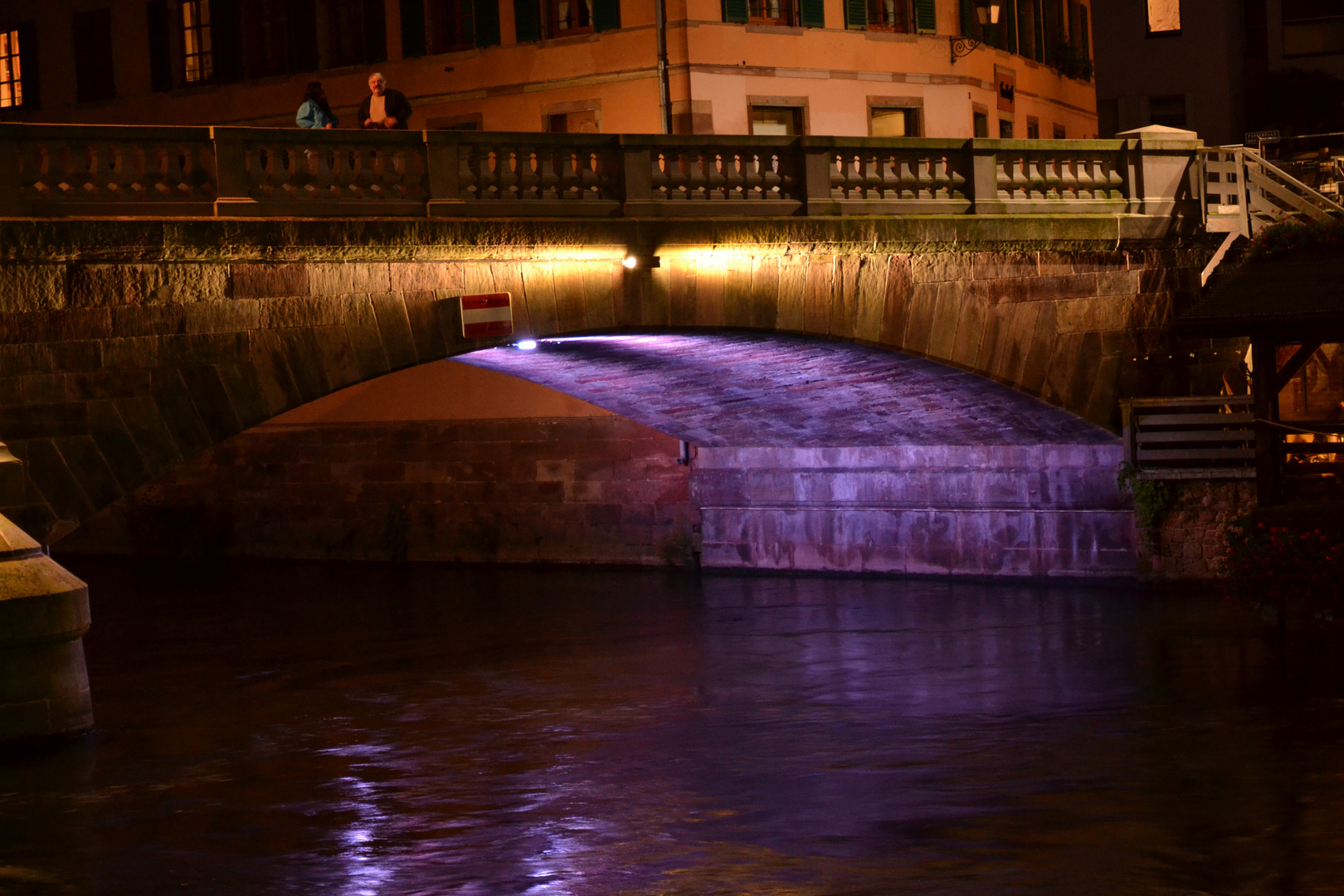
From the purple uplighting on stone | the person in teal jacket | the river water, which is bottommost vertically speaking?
the river water

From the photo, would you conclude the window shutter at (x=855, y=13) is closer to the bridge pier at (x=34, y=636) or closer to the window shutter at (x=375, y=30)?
the window shutter at (x=375, y=30)

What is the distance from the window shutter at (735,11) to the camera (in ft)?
84.2

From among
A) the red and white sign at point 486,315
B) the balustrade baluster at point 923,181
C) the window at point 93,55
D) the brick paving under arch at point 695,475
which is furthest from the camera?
the window at point 93,55

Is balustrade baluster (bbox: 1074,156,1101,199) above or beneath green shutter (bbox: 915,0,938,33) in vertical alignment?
beneath

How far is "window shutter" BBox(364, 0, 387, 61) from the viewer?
2781 centimetres

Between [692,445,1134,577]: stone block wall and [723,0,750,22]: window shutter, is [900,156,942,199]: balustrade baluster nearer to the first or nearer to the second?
[692,445,1134,577]: stone block wall

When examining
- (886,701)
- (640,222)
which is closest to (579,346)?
(640,222)

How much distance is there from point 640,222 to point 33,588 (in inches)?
265

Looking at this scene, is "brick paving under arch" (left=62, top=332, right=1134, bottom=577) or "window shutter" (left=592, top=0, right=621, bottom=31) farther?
"window shutter" (left=592, top=0, right=621, bottom=31)

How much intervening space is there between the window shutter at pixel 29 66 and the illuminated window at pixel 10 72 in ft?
0.24

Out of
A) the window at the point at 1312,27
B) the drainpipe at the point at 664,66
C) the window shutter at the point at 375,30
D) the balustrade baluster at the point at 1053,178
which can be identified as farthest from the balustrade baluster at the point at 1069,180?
the window at the point at 1312,27

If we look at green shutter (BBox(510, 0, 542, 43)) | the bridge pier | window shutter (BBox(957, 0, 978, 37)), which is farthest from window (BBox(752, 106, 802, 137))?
the bridge pier

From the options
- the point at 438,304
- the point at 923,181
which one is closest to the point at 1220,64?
the point at 923,181

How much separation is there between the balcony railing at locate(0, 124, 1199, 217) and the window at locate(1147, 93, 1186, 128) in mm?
19086
